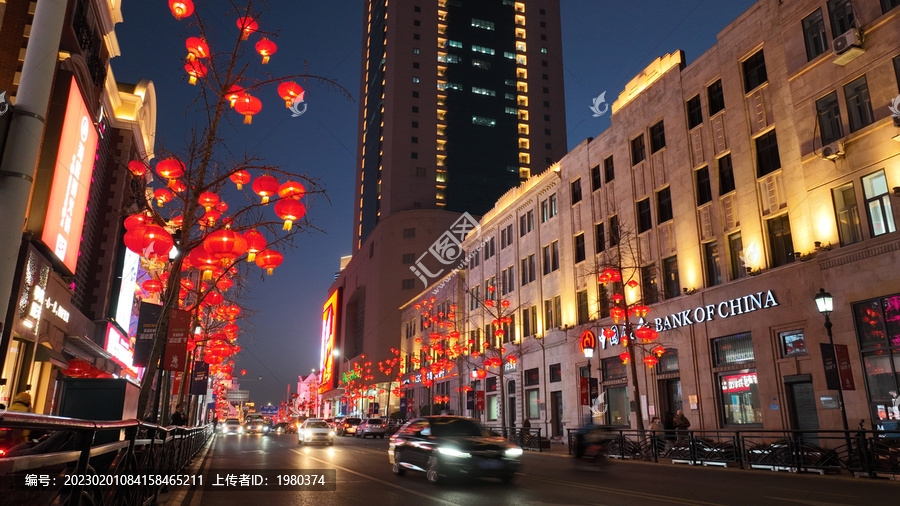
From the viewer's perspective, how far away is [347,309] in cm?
10906

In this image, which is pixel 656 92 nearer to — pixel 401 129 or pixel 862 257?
pixel 862 257

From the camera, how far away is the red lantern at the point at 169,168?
11656mm

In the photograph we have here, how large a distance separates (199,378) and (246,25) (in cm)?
2951

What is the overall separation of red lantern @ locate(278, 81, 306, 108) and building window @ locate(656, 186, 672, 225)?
22.2 metres

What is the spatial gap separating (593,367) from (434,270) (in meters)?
56.9

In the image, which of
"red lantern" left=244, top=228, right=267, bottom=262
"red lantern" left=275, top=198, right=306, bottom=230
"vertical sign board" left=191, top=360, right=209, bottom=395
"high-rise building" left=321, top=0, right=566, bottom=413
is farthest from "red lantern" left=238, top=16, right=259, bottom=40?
"high-rise building" left=321, top=0, right=566, bottom=413

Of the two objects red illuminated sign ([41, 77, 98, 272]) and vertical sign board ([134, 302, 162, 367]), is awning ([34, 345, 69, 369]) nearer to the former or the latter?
vertical sign board ([134, 302, 162, 367])

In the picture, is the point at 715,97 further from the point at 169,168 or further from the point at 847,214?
the point at 169,168

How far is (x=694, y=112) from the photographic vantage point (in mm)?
28328

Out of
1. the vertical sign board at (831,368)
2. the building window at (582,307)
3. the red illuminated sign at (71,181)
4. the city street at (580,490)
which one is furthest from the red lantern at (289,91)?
the building window at (582,307)

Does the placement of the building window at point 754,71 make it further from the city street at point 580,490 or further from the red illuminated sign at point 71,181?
the red illuminated sign at point 71,181

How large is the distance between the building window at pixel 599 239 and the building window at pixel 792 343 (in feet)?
41.0

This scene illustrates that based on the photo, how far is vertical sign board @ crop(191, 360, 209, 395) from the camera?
34.5 meters

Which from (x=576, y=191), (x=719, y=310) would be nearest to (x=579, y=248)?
(x=576, y=191)
